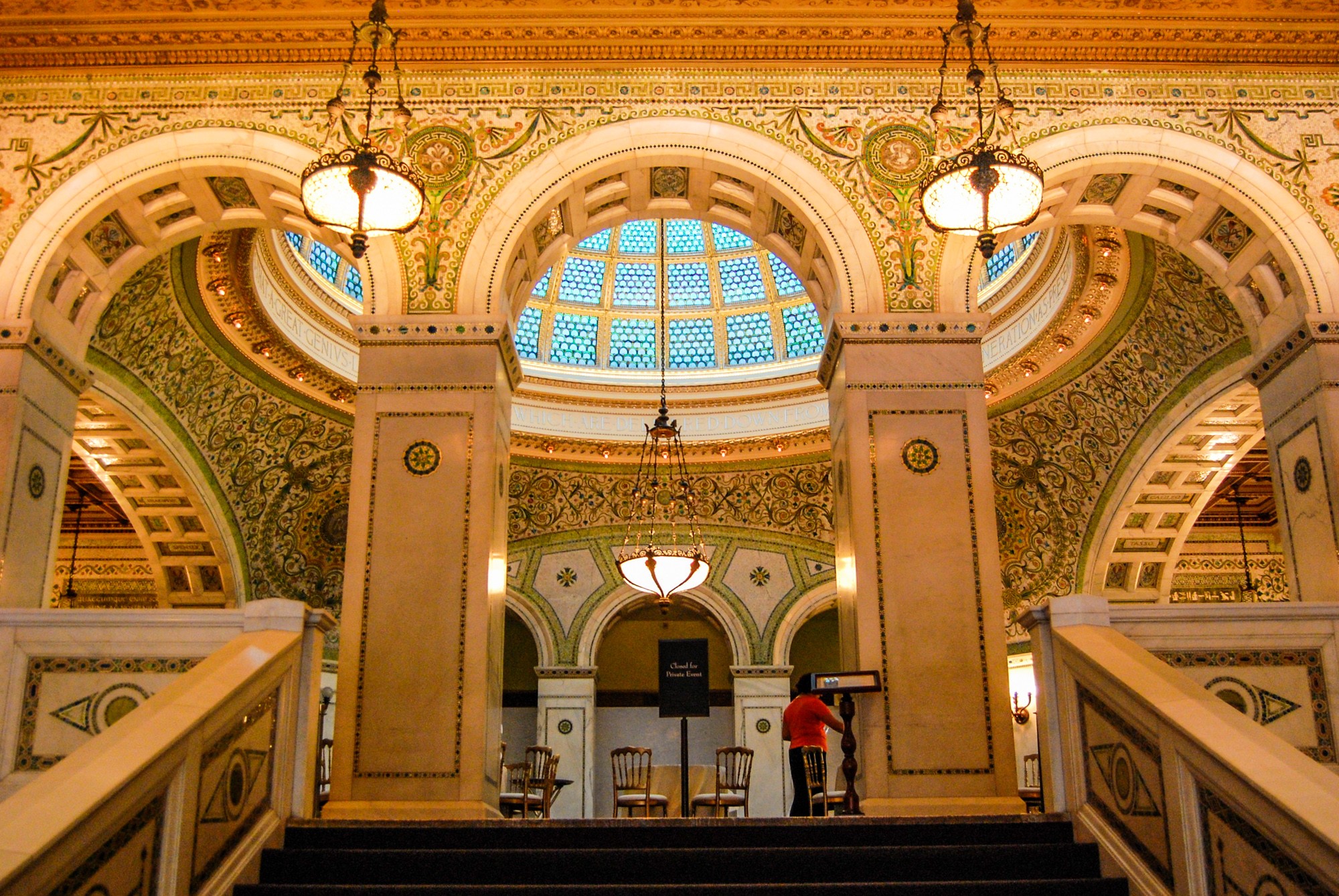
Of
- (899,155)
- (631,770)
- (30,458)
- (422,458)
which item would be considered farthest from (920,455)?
(30,458)

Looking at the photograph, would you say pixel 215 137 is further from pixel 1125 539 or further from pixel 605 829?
pixel 1125 539

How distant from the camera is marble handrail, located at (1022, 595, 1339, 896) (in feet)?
13.4

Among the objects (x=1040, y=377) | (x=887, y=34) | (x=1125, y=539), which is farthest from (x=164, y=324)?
(x=1125, y=539)

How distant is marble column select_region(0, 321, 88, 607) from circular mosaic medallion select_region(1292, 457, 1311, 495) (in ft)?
28.8

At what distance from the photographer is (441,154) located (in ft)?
29.7

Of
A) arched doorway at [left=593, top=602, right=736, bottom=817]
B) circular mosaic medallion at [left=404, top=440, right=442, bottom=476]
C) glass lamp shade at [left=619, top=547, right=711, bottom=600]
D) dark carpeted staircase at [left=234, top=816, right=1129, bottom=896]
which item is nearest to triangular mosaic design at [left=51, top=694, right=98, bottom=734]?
dark carpeted staircase at [left=234, top=816, right=1129, bottom=896]

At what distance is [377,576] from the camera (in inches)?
323

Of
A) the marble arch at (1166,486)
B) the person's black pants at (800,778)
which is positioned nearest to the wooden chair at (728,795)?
the person's black pants at (800,778)

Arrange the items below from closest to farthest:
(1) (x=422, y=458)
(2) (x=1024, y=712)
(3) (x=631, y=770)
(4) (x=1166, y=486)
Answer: (1) (x=422, y=458) → (3) (x=631, y=770) → (4) (x=1166, y=486) → (2) (x=1024, y=712)

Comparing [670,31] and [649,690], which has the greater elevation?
[670,31]

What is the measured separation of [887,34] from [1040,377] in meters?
5.93

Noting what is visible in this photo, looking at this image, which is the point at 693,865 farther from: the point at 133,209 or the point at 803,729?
the point at 133,209

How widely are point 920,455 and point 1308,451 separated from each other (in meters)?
2.74

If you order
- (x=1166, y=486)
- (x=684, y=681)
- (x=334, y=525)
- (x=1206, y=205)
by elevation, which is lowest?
(x=684, y=681)
